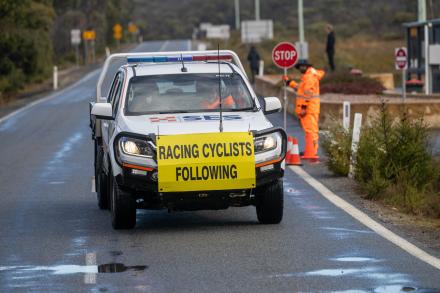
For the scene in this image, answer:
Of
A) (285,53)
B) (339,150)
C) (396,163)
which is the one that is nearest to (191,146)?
(396,163)

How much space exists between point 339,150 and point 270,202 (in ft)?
20.3

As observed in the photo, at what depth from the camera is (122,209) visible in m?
12.4

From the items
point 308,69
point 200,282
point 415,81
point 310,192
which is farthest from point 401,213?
point 415,81

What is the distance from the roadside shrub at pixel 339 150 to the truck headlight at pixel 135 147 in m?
6.72

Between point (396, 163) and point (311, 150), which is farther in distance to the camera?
point (311, 150)

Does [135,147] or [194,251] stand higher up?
[135,147]

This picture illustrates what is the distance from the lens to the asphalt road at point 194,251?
9.41m

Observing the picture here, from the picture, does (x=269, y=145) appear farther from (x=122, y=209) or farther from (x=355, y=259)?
(x=355, y=259)

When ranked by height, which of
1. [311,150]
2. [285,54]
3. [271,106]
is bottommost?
[311,150]

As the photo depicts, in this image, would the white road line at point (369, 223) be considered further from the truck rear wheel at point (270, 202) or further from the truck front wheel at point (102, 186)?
the truck front wheel at point (102, 186)

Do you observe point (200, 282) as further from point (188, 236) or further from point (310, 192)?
point (310, 192)

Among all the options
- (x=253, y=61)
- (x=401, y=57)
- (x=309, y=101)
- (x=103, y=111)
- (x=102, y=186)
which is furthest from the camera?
(x=253, y=61)

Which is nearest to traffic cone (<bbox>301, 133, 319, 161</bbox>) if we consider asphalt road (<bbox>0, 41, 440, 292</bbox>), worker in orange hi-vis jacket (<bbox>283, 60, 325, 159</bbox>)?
worker in orange hi-vis jacket (<bbox>283, 60, 325, 159</bbox>)

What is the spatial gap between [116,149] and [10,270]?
227cm
